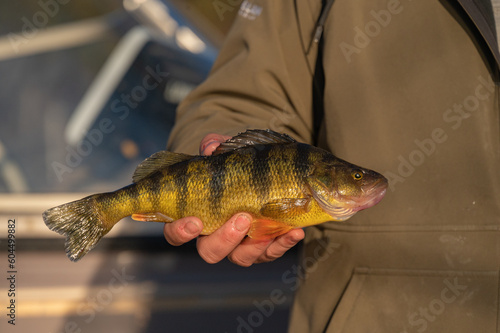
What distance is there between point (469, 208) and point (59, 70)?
3576 mm

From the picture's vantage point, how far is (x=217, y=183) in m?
1.86

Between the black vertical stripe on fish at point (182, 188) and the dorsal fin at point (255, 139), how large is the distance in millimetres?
147

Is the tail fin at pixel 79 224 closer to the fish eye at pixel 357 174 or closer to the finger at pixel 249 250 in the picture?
A: the finger at pixel 249 250

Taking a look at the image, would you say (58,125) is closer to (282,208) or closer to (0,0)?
(0,0)

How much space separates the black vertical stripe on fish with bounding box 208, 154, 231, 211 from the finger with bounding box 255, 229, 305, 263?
28 cm

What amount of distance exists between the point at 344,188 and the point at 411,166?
0.30 m

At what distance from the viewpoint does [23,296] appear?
3.10 metres

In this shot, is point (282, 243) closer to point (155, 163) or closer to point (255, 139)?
point (255, 139)

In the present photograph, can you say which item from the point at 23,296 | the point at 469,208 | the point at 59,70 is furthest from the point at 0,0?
the point at 469,208

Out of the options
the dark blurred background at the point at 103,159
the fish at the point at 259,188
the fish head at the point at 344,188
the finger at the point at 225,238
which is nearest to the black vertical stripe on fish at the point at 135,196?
the fish at the point at 259,188

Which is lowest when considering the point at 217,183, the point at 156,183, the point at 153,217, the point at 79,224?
the point at 79,224

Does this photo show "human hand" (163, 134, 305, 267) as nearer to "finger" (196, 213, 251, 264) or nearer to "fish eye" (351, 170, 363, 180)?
"finger" (196, 213, 251, 264)

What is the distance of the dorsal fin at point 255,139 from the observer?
1899 millimetres

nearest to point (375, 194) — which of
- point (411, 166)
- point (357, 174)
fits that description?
point (357, 174)
